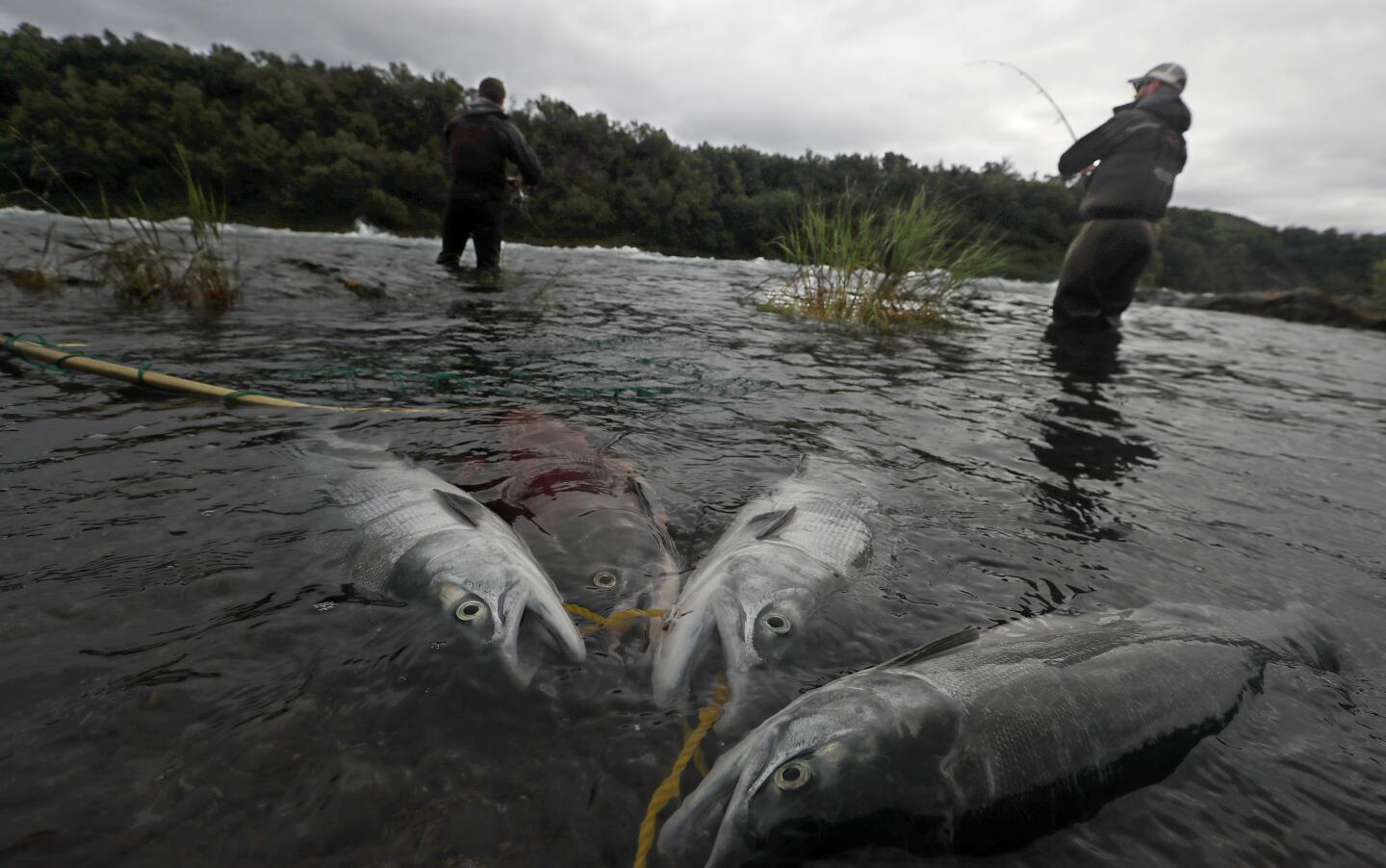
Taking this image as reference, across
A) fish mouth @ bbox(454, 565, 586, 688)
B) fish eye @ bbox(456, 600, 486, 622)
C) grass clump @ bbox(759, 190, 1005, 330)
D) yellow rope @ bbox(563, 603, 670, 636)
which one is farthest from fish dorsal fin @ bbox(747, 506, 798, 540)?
grass clump @ bbox(759, 190, 1005, 330)

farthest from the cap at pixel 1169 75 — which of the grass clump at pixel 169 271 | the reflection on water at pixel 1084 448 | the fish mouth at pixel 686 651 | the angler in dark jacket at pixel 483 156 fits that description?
the grass clump at pixel 169 271

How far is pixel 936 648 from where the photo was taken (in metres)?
1.93

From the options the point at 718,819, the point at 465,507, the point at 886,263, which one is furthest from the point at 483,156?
the point at 718,819

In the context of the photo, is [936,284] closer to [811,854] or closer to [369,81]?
[811,854]

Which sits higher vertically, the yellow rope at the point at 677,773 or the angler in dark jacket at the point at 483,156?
the angler in dark jacket at the point at 483,156

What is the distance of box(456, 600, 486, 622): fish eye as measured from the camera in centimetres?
207

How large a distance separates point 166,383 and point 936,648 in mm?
4896

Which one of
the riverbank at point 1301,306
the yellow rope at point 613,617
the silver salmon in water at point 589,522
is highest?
the riverbank at point 1301,306

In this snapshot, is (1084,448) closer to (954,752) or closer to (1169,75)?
(954,752)

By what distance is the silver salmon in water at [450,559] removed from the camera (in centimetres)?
207

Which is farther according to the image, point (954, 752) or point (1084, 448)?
point (1084, 448)

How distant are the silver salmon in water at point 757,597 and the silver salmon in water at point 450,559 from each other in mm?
360

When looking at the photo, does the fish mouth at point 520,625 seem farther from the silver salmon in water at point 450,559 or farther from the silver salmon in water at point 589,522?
the silver salmon in water at point 589,522

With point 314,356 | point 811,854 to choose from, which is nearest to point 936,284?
point 314,356
